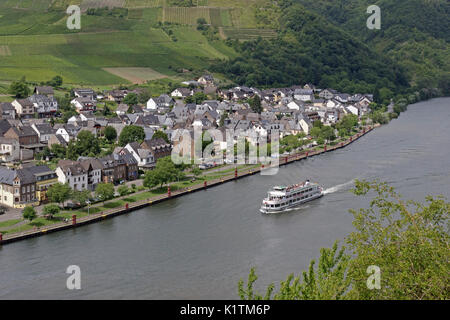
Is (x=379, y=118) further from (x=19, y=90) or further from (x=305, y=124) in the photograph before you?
(x=19, y=90)

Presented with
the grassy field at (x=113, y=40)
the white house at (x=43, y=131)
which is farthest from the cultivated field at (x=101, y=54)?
the white house at (x=43, y=131)

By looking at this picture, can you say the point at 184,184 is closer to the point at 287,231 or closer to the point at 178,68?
the point at 287,231

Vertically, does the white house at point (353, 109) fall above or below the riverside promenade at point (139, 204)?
above

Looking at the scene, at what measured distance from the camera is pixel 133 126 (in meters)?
39.2

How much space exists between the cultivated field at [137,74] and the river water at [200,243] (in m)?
34.7

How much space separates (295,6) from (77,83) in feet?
150

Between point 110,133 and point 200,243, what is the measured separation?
20565 millimetres

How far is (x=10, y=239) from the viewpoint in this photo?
72.4 ft

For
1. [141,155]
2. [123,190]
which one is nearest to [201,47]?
[141,155]

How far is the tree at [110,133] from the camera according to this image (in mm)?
40750

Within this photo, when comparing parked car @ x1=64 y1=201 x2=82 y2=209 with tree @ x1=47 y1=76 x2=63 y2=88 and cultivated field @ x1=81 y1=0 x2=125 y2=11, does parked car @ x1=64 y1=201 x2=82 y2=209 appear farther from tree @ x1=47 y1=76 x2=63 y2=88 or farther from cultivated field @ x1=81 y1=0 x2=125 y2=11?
cultivated field @ x1=81 y1=0 x2=125 y2=11

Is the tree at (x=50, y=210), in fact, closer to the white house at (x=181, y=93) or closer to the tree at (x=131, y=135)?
the tree at (x=131, y=135)

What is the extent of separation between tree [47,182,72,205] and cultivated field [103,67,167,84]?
39.7 m

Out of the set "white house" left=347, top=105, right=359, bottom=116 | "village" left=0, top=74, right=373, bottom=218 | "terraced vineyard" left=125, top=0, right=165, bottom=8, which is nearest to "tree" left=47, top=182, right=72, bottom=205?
"village" left=0, top=74, right=373, bottom=218
